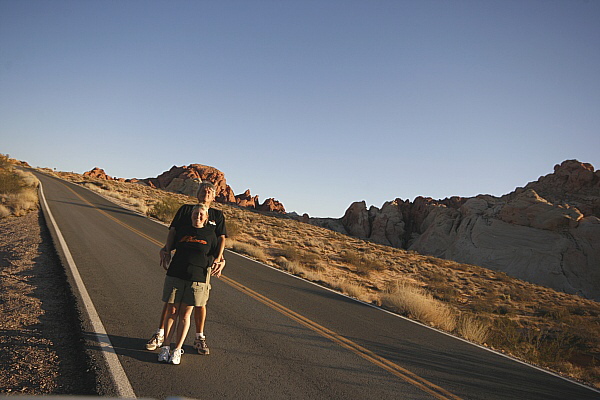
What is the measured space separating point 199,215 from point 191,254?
485mm

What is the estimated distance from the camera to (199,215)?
4176 mm

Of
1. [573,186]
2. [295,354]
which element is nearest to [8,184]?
[295,354]

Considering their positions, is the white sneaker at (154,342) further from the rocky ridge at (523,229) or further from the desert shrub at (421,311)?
the rocky ridge at (523,229)

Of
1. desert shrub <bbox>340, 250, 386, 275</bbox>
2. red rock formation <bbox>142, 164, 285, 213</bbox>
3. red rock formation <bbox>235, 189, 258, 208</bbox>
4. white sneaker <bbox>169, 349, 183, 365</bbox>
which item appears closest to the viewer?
white sneaker <bbox>169, 349, 183, 365</bbox>

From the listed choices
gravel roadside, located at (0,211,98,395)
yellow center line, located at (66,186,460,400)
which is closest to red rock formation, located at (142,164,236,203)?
gravel roadside, located at (0,211,98,395)

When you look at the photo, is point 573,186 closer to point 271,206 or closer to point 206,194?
point 206,194

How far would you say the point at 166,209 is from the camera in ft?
84.0

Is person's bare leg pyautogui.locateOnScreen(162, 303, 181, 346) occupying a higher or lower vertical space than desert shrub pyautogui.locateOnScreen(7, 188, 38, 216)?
higher

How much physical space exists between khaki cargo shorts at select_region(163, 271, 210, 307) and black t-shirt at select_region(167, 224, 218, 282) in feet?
0.29

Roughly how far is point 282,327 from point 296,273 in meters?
7.12

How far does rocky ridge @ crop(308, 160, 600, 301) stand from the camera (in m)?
33.9

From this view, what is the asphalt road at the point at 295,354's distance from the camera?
3.95 meters

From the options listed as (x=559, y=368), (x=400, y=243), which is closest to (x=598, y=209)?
(x=400, y=243)

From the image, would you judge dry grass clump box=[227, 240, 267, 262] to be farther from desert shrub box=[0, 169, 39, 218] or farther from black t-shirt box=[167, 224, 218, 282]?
black t-shirt box=[167, 224, 218, 282]
